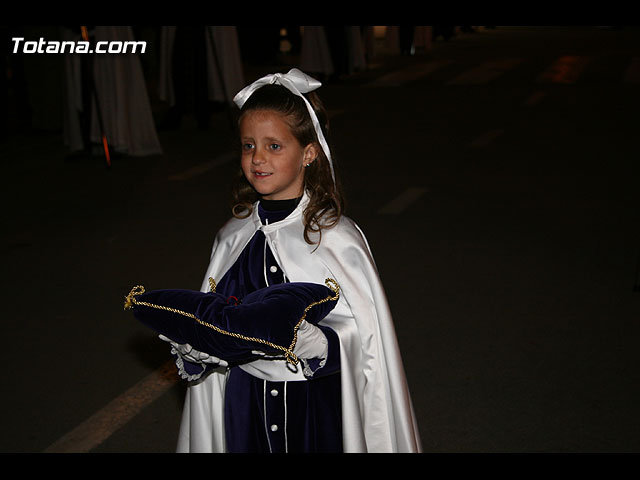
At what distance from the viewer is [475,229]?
7188mm

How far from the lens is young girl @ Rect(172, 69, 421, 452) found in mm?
2490

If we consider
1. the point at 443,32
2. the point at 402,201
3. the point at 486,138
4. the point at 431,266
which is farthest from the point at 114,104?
the point at 443,32

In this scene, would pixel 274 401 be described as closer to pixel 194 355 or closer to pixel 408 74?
pixel 194 355

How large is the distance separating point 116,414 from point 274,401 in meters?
1.72

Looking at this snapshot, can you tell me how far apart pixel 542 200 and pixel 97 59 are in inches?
213

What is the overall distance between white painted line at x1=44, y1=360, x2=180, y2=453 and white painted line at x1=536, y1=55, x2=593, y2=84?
14011mm

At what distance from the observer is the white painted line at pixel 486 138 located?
11.0 metres

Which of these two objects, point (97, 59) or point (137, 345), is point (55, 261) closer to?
point (137, 345)

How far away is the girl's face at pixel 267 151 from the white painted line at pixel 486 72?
15.2m

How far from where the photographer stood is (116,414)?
4.09 m

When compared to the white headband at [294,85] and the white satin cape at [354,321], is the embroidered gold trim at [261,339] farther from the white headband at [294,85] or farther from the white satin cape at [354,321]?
the white headband at [294,85]

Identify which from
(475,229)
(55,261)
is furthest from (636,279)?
(55,261)

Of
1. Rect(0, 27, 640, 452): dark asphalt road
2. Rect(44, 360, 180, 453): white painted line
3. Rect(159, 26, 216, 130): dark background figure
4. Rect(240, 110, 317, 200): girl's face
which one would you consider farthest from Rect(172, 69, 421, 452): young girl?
Rect(159, 26, 216, 130): dark background figure

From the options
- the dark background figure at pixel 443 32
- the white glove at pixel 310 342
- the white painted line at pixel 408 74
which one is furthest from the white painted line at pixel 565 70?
the white glove at pixel 310 342
